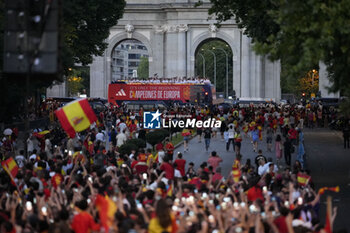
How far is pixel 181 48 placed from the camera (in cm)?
Result: 9700

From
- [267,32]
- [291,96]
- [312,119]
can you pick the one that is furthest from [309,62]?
[291,96]

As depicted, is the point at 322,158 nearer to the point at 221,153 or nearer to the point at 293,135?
the point at 293,135

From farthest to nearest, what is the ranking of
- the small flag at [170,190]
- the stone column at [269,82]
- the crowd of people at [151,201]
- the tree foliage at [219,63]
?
the tree foliage at [219,63] → the stone column at [269,82] → the small flag at [170,190] → the crowd of people at [151,201]

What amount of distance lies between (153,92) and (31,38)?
228ft

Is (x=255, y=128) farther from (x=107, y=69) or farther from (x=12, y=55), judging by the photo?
(x=107, y=69)

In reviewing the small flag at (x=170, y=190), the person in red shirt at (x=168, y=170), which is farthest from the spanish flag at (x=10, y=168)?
the small flag at (x=170, y=190)

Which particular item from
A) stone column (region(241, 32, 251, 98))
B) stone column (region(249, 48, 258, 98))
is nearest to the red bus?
stone column (region(241, 32, 251, 98))

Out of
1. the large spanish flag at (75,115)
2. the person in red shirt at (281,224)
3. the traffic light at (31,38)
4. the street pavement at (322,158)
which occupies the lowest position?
the street pavement at (322,158)

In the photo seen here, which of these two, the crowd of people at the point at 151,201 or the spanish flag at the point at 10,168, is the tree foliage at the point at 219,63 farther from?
the spanish flag at the point at 10,168

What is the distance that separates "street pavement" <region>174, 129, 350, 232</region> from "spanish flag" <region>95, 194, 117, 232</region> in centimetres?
759

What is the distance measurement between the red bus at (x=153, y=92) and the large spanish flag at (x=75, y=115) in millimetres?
61235

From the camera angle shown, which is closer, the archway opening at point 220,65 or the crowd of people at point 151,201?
the crowd of people at point 151,201

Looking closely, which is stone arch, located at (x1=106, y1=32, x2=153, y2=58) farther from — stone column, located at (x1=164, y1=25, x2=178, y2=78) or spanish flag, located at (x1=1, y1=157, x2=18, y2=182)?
spanish flag, located at (x1=1, y1=157, x2=18, y2=182)

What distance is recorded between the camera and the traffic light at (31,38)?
53.3 feet
